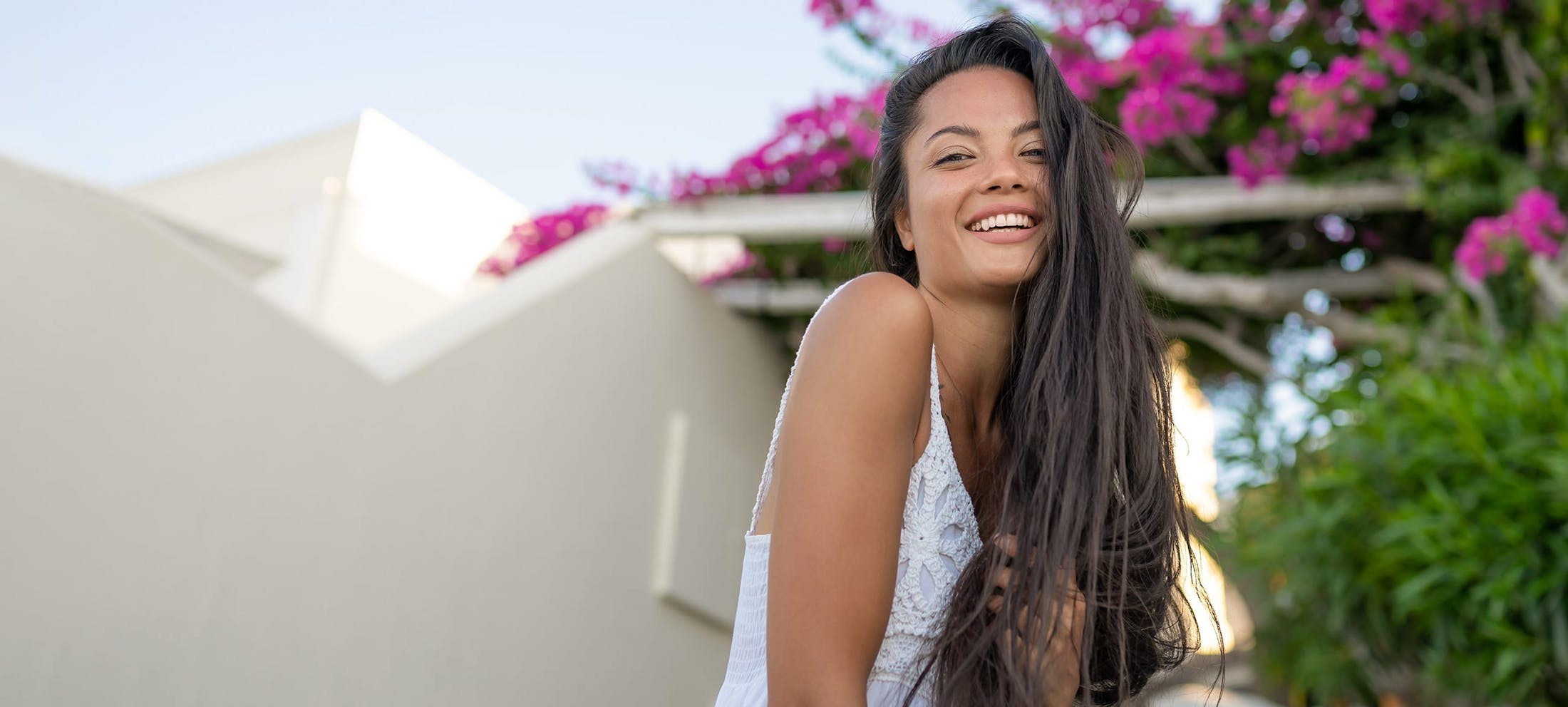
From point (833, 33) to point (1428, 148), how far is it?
2265 mm

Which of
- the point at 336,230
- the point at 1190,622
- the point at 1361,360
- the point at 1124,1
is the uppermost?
the point at 1124,1

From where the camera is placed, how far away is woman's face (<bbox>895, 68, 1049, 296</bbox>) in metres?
1.46

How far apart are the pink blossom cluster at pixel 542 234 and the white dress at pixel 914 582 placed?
433cm

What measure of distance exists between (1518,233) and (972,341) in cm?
314

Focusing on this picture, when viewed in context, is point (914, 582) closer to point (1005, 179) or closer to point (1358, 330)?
point (1005, 179)

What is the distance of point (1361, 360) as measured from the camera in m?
4.55

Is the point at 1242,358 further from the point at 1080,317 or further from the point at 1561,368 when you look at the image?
the point at 1080,317

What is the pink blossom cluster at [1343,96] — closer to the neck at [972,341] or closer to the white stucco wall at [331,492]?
the white stucco wall at [331,492]

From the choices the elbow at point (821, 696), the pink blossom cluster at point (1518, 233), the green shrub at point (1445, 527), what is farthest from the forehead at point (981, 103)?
the pink blossom cluster at point (1518, 233)

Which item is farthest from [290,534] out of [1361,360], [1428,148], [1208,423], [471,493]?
[1208,423]

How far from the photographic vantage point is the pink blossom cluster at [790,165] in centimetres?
508

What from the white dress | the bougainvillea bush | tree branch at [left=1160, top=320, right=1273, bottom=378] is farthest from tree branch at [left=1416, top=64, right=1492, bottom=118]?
the white dress

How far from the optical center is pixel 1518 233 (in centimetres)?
385

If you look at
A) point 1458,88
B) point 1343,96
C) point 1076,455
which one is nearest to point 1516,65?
point 1458,88
